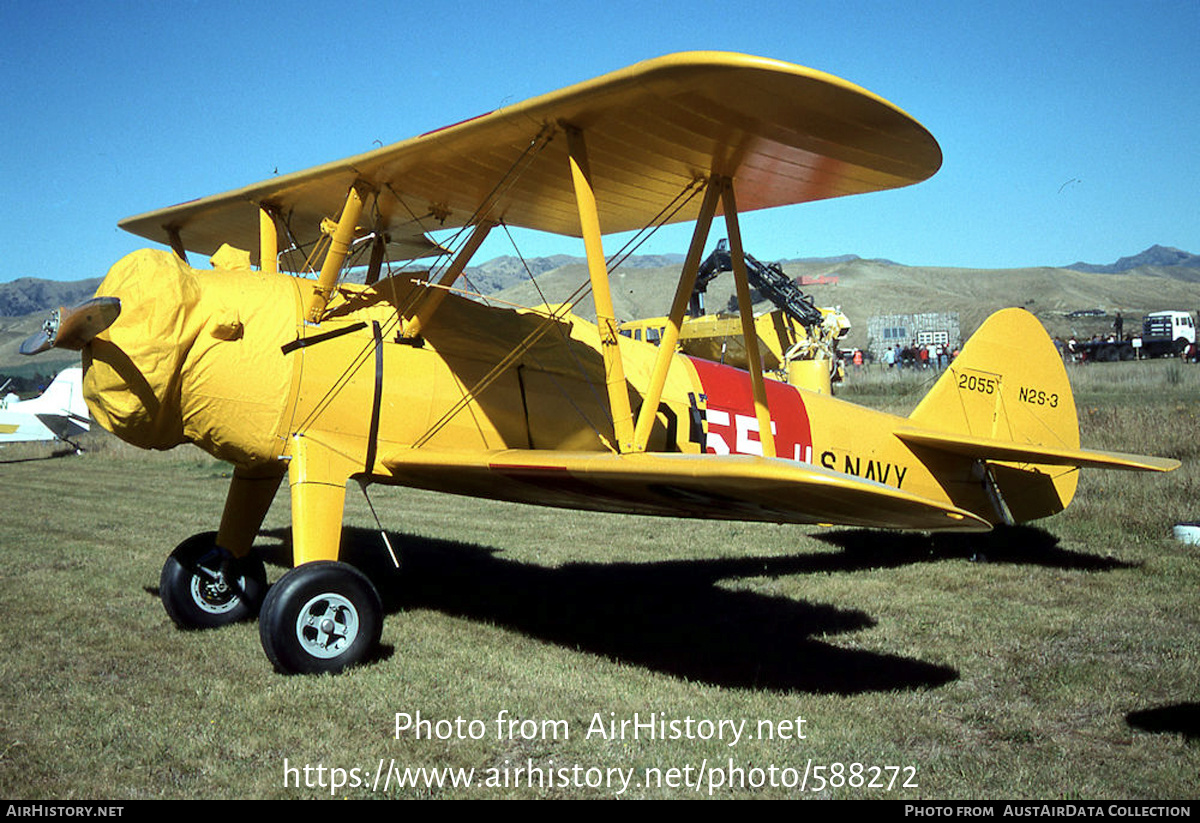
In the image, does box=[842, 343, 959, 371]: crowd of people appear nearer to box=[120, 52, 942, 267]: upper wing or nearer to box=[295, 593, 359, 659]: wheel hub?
box=[120, 52, 942, 267]: upper wing

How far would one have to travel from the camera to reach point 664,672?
4973 mm

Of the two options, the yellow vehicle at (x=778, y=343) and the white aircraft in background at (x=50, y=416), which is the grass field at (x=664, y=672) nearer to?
the yellow vehicle at (x=778, y=343)

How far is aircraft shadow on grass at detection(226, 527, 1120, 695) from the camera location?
5.07 metres

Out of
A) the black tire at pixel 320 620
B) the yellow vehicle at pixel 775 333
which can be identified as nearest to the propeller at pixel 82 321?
the black tire at pixel 320 620

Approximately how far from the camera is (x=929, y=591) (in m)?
6.95

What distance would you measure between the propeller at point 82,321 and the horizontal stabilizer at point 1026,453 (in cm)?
609

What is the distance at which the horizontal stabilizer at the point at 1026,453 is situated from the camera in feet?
20.4

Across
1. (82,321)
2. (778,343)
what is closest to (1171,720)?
(82,321)

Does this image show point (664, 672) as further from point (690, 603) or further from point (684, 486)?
point (690, 603)

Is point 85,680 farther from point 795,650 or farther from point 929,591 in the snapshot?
point 929,591

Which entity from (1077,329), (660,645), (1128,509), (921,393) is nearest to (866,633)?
(660,645)

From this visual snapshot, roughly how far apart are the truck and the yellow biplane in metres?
36.2
